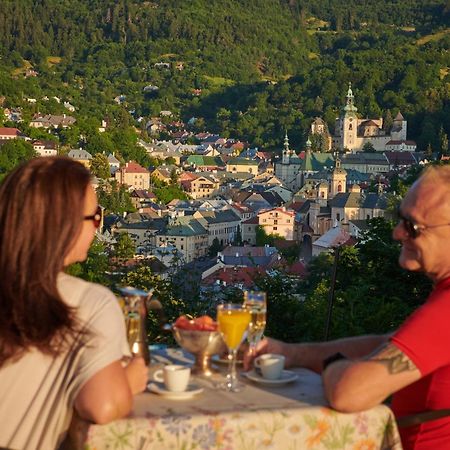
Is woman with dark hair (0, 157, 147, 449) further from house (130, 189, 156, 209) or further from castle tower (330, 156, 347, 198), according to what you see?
castle tower (330, 156, 347, 198)

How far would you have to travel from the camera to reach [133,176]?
45.8 metres

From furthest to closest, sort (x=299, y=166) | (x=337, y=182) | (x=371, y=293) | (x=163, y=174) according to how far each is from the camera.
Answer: (x=299, y=166), (x=163, y=174), (x=337, y=182), (x=371, y=293)

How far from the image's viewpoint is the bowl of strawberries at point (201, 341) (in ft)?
6.18

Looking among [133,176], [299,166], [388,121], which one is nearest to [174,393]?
[133,176]

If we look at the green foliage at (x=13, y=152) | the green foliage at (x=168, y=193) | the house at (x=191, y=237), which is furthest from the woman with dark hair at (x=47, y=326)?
the green foliage at (x=168, y=193)

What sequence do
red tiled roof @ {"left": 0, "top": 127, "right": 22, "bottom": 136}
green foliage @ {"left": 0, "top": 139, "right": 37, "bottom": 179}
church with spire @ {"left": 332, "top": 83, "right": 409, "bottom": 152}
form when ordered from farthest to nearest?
1. church with spire @ {"left": 332, "top": 83, "right": 409, "bottom": 152}
2. red tiled roof @ {"left": 0, "top": 127, "right": 22, "bottom": 136}
3. green foliage @ {"left": 0, "top": 139, "right": 37, "bottom": 179}

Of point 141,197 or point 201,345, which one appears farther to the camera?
point 141,197

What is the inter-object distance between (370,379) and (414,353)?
9cm

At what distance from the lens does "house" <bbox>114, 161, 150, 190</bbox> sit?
45.2 m

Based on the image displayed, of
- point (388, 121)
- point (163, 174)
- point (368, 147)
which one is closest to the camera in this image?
point (163, 174)

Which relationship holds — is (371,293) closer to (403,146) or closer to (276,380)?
(276,380)

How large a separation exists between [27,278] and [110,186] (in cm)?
3845

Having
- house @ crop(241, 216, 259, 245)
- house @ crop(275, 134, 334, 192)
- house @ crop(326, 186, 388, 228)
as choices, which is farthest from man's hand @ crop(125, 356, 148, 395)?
house @ crop(275, 134, 334, 192)

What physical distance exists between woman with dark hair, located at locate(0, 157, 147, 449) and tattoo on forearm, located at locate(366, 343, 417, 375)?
419 millimetres
